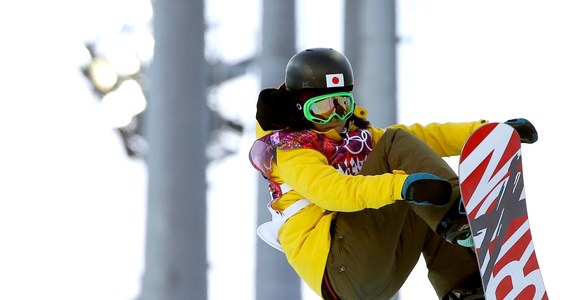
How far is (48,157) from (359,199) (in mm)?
5379

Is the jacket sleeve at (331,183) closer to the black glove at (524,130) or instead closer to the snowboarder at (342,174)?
the snowboarder at (342,174)

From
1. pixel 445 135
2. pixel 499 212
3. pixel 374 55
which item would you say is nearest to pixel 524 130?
pixel 445 135

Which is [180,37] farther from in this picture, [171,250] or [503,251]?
[503,251]

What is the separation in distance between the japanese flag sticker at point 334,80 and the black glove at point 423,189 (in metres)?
0.49

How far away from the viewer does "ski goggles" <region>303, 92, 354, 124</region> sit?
287 centimetres

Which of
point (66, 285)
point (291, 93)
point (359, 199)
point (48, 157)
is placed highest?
point (291, 93)

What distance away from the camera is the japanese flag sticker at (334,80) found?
2877 millimetres

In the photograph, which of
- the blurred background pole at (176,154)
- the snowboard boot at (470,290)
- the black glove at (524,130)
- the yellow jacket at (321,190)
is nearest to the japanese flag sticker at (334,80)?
the yellow jacket at (321,190)

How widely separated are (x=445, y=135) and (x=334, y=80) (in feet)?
1.09

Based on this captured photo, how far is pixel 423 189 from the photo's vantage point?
2443mm

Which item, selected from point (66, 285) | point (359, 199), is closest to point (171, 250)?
point (359, 199)

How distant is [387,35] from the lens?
5.91 meters

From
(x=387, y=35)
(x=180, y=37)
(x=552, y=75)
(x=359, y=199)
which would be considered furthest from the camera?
(x=552, y=75)

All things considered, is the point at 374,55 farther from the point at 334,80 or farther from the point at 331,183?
the point at 331,183
